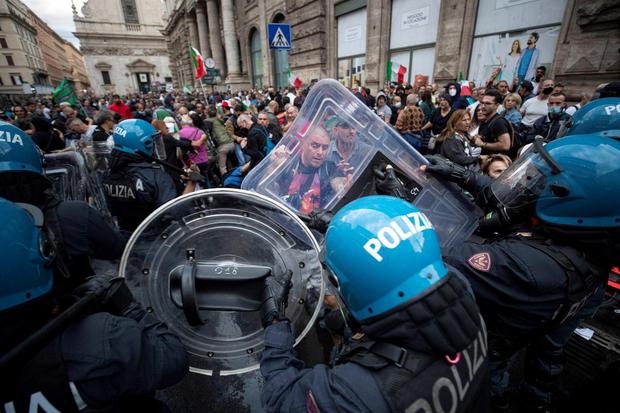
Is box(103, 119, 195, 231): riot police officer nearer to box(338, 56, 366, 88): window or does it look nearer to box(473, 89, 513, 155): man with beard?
box(473, 89, 513, 155): man with beard

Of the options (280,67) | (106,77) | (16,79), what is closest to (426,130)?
(280,67)

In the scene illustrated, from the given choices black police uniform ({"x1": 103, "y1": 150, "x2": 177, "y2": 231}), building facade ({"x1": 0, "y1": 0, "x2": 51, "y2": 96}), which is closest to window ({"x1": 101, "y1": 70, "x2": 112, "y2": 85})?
building facade ({"x1": 0, "y1": 0, "x2": 51, "y2": 96})

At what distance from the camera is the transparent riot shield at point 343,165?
1625mm

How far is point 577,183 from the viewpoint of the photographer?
1240mm

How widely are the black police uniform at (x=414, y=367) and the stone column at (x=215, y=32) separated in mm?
29014

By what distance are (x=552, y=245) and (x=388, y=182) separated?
2.69 ft

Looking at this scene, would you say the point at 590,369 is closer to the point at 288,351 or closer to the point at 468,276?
the point at 468,276

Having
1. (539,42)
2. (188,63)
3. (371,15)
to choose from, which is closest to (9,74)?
(188,63)

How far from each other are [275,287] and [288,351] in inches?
11.8

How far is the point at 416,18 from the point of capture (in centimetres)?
907

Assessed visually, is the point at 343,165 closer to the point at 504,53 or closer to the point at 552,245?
the point at 552,245

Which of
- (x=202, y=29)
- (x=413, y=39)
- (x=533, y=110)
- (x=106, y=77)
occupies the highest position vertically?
(x=202, y=29)

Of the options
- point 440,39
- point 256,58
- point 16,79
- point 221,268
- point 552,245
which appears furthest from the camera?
point 16,79

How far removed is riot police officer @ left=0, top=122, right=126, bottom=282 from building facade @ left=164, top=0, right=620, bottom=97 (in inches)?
336
